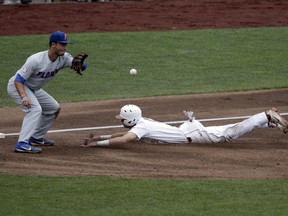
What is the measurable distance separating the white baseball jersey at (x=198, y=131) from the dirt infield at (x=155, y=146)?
0.38 ft

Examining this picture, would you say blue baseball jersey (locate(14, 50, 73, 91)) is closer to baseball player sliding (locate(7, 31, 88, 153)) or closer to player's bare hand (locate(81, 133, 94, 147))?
baseball player sliding (locate(7, 31, 88, 153))

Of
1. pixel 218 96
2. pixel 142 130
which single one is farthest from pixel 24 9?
pixel 142 130

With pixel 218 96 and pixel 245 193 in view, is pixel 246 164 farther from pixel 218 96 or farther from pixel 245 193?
pixel 218 96

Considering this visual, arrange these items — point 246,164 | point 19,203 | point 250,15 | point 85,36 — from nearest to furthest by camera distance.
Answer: point 19,203 < point 246,164 < point 85,36 < point 250,15

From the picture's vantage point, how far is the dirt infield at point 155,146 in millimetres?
12625

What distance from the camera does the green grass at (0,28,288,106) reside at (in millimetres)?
19734

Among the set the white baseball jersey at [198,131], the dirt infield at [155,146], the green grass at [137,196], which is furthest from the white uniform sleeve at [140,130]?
the green grass at [137,196]

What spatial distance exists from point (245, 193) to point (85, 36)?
581 inches

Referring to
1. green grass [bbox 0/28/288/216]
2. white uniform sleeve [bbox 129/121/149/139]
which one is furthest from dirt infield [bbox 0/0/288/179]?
green grass [bbox 0/28/288/216]

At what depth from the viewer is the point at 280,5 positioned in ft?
98.5

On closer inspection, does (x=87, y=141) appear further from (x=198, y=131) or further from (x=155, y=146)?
(x=198, y=131)

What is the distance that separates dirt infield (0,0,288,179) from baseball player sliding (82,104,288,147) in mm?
Result: 124

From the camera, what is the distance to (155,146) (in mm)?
14094

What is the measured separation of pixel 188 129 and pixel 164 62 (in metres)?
8.67
